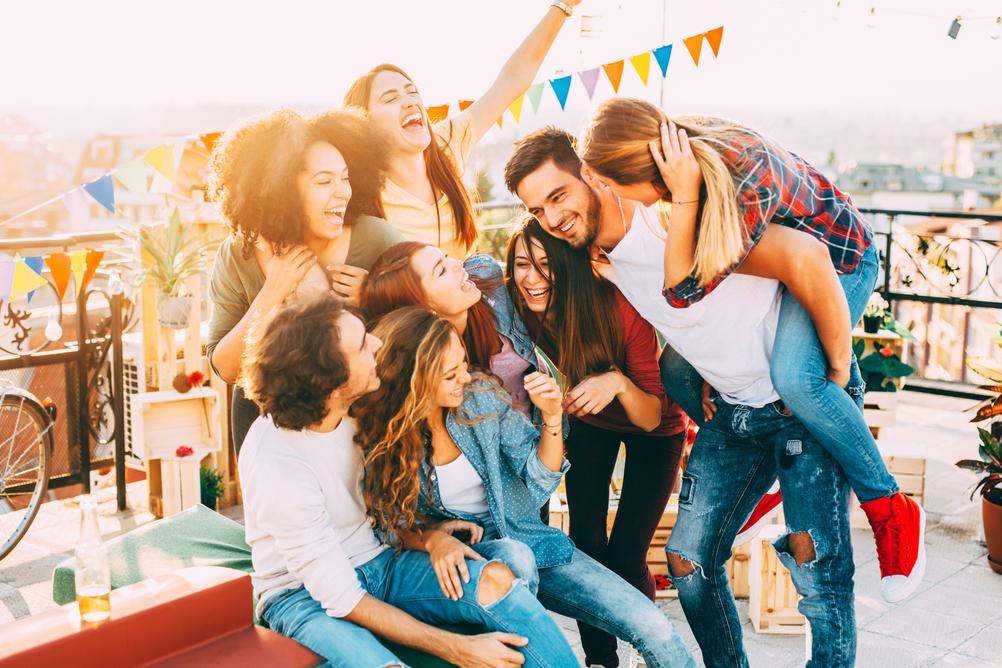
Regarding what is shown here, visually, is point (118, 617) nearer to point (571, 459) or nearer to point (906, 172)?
point (571, 459)

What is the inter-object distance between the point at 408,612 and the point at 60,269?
111 inches

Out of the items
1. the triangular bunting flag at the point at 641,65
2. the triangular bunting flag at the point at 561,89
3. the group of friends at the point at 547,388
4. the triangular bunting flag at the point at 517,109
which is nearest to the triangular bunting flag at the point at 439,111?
the triangular bunting flag at the point at 517,109

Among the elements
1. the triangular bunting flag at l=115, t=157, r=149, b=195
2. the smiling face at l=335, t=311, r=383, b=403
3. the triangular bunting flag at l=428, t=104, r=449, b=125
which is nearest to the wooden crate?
the smiling face at l=335, t=311, r=383, b=403

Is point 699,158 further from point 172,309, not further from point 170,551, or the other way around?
point 172,309

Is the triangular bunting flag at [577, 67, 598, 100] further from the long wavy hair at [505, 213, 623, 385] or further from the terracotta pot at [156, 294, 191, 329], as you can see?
the long wavy hair at [505, 213, 623, 385]

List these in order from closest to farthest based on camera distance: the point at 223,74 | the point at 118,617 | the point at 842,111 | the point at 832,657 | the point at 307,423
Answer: the point at 118,617
the point at 307,423
the point at 832,657
the point at 223,74
the point at 842,111

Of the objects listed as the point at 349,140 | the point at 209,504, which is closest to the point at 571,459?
the point at 349,140

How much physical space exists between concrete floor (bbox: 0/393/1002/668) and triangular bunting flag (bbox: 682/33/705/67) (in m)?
1.96

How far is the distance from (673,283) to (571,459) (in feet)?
2.44

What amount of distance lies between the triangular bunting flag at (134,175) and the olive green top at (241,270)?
2.52 meters

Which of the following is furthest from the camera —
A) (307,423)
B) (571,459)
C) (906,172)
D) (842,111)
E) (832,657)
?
(842,111)

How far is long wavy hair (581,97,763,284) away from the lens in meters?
1.86

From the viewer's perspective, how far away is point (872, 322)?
15.8ft

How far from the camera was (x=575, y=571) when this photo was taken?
2.22 m
